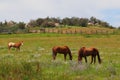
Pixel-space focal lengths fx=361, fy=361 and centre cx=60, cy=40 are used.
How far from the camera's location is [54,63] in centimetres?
2344

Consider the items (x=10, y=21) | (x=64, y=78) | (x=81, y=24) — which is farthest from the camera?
(x=10, y=21)

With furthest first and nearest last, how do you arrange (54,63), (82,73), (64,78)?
(54,63), (82,73), (64,78)

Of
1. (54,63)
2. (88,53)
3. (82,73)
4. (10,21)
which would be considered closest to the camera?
(82,73)

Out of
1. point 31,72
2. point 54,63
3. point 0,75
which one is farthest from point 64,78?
point 54,63

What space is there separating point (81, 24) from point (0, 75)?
132119 millimetres

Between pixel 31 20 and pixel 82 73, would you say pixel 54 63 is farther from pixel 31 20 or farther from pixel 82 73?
pixel 31 20

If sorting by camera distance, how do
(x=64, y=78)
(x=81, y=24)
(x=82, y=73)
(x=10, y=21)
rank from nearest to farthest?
(x=64, y=78), (x=82, y=73), (x=81, y=24), (x=10, y=21)

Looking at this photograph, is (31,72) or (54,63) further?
(54,63)

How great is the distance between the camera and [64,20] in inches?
6058

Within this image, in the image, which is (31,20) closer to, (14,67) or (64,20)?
(64,20)

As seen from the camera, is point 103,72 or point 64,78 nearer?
point 64,78

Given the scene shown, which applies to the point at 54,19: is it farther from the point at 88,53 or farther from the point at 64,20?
the point at 88,53

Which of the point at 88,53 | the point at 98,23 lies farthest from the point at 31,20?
the point at 88,53

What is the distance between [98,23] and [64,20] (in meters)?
17.0
